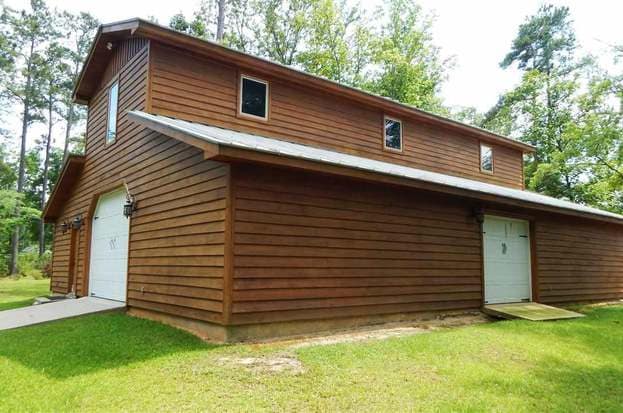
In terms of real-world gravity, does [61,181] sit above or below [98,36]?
below

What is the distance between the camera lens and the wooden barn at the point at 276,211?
6.12 m

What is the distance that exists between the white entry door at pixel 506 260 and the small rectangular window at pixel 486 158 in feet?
12.1

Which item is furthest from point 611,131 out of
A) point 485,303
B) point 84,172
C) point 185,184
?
point 84,172

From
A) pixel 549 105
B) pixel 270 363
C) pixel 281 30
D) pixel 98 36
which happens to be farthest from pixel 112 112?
pixel 549 105

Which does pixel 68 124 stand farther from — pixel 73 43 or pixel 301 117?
pixel 301 117

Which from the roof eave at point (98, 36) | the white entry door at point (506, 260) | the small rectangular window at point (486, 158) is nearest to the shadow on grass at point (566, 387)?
the white entry door at point (506, 260)

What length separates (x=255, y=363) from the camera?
4773 millimetres

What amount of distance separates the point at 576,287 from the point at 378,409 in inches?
399

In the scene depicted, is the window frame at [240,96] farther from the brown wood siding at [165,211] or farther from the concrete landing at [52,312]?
the concrete landing at [52,312]

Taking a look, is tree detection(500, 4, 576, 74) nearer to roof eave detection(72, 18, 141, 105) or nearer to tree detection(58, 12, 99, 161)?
roof eave detection(72, 18, 141, 105)

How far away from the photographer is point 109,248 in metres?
9.78

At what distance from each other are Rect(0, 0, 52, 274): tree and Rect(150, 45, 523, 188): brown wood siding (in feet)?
74.6

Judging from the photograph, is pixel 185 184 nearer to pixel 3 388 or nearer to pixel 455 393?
pixel 3 388

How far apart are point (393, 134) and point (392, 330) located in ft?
20.8
